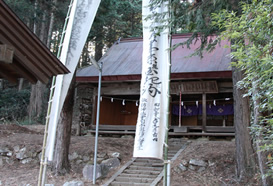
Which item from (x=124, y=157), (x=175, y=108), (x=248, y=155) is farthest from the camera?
(x=175, y=108)

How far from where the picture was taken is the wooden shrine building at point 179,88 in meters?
10.7

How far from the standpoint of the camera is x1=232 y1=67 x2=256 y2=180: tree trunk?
22.1ft

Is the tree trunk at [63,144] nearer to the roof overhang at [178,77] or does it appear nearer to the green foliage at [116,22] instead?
the roof overhang at [178,77]

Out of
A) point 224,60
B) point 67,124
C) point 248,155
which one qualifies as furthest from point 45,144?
point 224,60

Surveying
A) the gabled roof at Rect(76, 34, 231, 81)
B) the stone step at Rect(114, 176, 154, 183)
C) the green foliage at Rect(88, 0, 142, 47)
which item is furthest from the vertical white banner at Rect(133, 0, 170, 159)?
the green foliage at Rect(88, 0, 142, 47)

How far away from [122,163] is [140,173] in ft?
2.95

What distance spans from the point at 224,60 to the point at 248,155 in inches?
206

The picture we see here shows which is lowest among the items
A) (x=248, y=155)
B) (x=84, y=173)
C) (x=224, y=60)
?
(x=84, y=173)

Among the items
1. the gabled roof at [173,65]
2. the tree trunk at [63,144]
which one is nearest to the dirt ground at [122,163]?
the tree trunk at [63,144]

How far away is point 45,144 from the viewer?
222 inches

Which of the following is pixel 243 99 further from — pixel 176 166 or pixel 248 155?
pixel 176 166

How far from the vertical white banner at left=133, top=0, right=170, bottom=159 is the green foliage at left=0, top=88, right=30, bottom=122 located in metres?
13.6

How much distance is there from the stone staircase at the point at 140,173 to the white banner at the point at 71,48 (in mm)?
2576

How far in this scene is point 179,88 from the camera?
11344 millimetres
